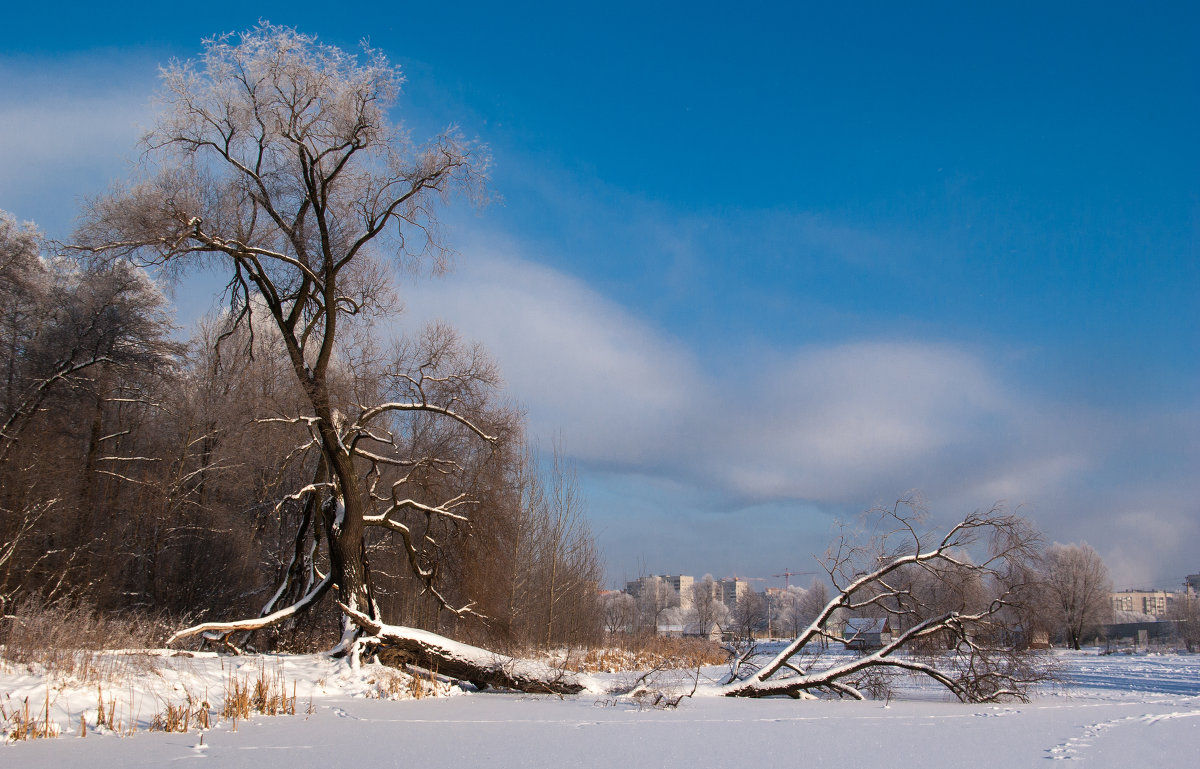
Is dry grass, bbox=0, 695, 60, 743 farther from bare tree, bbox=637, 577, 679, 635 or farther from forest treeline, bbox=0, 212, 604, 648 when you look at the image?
bare tree, bbox=637, 577, 679, 635

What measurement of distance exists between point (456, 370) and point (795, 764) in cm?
1057

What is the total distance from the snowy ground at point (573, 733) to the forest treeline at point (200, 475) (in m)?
5.00

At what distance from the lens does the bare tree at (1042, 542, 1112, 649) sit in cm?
6184

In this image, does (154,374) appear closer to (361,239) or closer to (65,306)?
(65,306)

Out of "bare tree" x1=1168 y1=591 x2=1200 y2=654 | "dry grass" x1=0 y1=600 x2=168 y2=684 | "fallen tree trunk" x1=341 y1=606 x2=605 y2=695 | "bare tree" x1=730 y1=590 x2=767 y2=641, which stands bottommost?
"bare tree" x1=730 y1=590 x2=767 y2=641

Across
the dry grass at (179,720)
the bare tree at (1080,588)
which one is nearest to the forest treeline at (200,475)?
the dry grass at (179,720)

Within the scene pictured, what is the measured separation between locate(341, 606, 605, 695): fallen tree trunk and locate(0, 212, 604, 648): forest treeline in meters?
3.08

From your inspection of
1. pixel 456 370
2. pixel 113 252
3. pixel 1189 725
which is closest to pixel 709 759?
pixel 1189 725

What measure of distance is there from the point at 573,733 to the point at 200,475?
20284 mm

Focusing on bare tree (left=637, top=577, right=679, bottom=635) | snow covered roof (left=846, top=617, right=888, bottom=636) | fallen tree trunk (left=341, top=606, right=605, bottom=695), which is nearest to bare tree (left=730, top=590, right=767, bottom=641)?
bare tree (left=637, top=577, right=679, bottom=635)

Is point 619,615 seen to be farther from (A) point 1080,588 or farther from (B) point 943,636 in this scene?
(A) point 1080,588

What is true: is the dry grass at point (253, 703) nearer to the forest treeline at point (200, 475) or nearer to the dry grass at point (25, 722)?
the dry grass at point (25, 722)

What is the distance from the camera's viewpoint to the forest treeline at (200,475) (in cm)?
1524

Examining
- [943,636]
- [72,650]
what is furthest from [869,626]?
[72,650]
